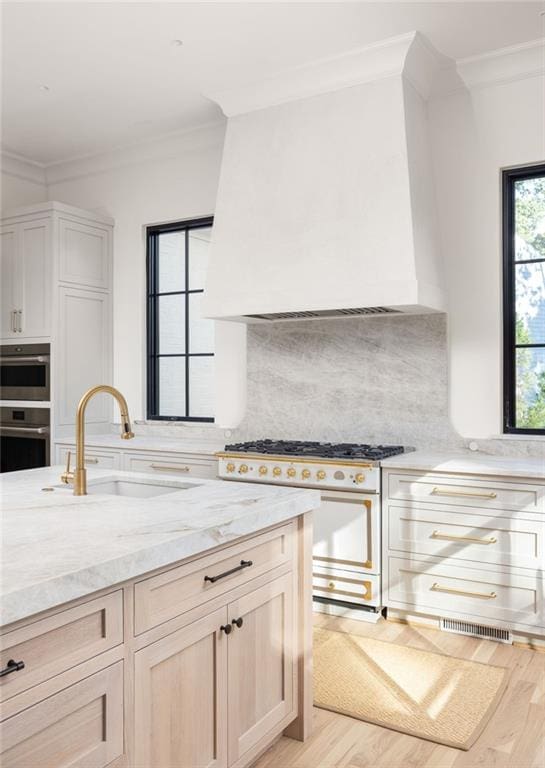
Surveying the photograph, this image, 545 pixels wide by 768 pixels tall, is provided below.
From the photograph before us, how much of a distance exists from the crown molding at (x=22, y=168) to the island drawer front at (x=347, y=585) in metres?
3.99

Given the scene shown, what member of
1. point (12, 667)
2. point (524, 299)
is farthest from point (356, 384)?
point (12, 667)

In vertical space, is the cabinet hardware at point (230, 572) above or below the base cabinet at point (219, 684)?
above

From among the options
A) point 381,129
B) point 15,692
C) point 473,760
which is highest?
point 381,129

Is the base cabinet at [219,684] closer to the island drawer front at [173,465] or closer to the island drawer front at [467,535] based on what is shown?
the island drawer front at [467,535]

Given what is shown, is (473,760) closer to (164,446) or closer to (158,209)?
(164,446)

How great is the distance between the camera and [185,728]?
1646 mm

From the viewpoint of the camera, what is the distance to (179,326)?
16.4ft

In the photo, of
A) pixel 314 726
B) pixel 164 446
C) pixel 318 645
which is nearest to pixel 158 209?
pixel 164 446

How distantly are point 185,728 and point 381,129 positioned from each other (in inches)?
120

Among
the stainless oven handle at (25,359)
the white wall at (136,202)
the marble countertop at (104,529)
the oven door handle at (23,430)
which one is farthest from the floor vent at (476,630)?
the stainless oven handle at (25,359)

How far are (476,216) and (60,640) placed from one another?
3.29 m

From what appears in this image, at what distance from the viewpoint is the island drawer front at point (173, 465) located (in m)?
4.07

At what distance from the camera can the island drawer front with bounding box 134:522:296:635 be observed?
1.54 m

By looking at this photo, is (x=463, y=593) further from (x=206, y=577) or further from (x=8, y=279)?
(x=8, y=279)
